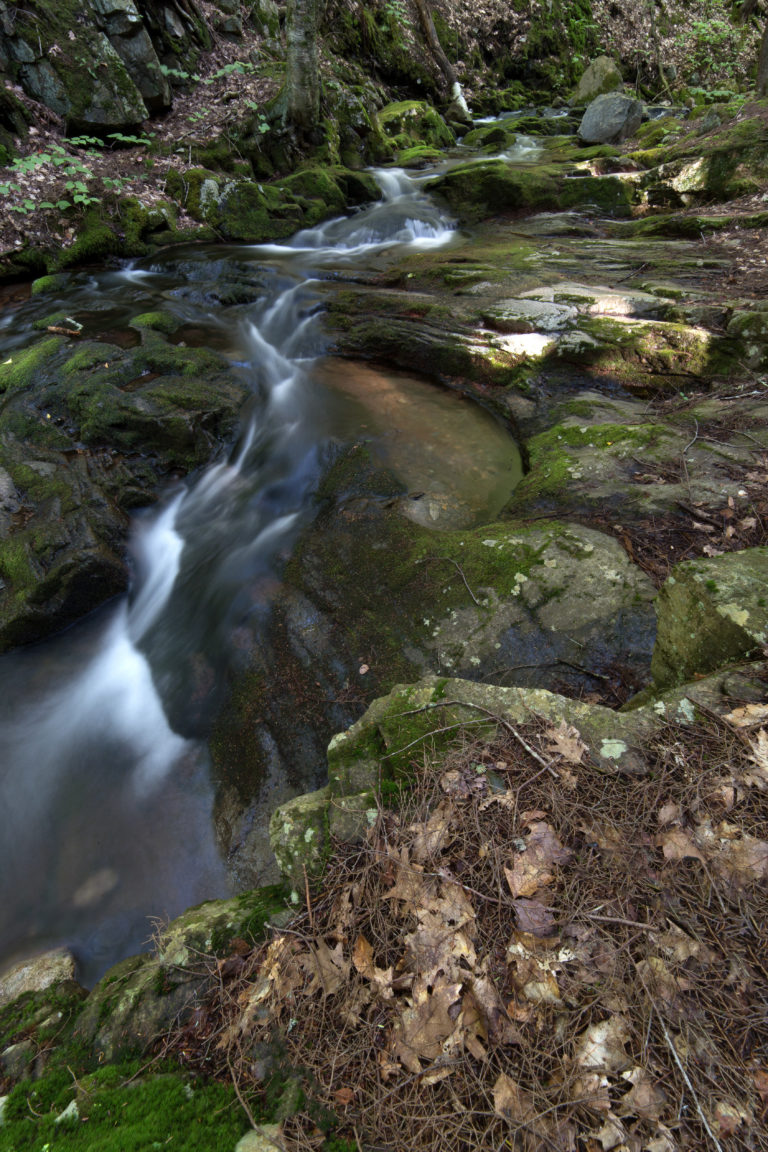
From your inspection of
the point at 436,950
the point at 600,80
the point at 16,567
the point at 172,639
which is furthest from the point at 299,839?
the point at 600,80

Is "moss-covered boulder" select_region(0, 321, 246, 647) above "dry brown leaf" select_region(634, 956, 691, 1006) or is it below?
above

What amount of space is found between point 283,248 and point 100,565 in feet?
27.3

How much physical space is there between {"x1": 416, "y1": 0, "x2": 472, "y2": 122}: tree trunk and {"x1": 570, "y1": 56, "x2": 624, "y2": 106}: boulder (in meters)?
4.66

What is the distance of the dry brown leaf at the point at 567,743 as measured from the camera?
6.34 ft

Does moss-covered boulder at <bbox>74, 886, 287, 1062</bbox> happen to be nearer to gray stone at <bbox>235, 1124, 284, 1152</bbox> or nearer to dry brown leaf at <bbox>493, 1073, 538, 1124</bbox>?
gray stone at <bbox>235, 1124, 284, 1152</bbox>

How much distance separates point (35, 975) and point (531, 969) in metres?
2.75

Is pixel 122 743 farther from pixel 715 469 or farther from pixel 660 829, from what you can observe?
pixel 715 469

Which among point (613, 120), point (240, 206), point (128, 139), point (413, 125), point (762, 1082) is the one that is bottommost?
point (762, 1082)

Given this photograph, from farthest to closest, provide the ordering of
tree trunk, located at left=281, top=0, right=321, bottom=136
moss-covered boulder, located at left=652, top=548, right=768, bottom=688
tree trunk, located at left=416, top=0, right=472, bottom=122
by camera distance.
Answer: tree trunk, located at left=416, top=0, right=472, bottom=122 < tree trunk, located at left=281, top=0, right=321, bottom=136 < moss-covered boulder, located at left=652, top=548, right=768, bottom=688

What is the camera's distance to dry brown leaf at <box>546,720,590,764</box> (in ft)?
6.34

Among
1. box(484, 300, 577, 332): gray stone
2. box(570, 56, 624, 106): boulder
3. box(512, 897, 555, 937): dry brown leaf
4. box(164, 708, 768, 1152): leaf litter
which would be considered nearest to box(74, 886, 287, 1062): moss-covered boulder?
box(164, 708, 768, 1152): leaf litter

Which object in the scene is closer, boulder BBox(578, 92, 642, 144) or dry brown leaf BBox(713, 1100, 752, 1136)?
dry brown leaf BBox(713, 1100, 752, 1136)

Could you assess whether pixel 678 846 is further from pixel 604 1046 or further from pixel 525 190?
pixel 525 190

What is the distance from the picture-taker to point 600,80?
19.0m
